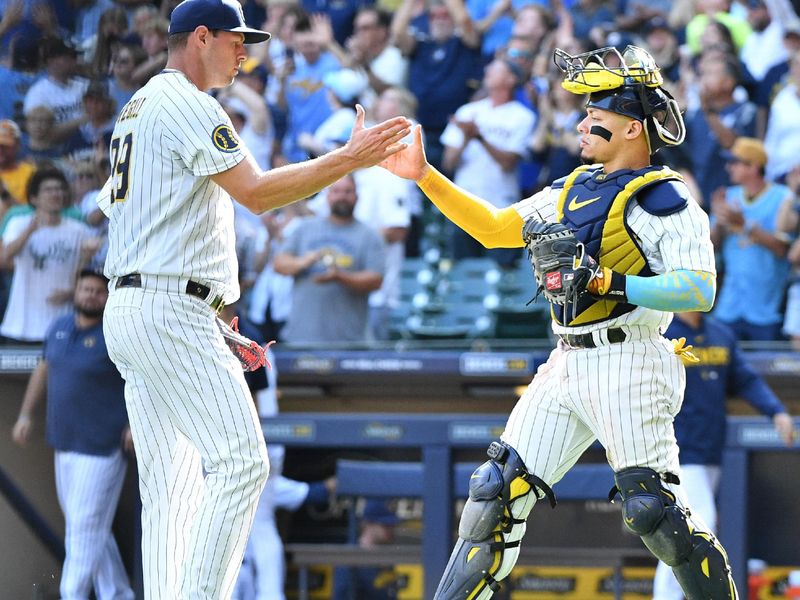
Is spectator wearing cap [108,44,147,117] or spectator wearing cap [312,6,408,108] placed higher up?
spectator wearing cap [312,6,408,108]

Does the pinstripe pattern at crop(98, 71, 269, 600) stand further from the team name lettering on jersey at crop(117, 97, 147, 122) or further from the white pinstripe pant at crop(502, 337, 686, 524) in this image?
the white pinstripe pant at crop(502, 337, 686, 524)

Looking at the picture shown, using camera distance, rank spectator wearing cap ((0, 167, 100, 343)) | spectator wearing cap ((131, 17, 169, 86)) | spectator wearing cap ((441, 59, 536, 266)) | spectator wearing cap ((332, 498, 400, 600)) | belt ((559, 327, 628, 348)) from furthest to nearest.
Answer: spectator wearing cap ((441, 59, 536, 266)) < spectator wearing cap ((131, 17, 169, 86)) < spectator wearing cap ((0, 167, 100, 343)) < spectator wearing cap ((332, 498, 400, 600)) < belt ((559, 327, 628, 348))

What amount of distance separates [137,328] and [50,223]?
372 cm

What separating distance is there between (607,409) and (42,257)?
4.21 meters

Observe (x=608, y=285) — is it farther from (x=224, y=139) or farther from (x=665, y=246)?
(x=224, y=139)

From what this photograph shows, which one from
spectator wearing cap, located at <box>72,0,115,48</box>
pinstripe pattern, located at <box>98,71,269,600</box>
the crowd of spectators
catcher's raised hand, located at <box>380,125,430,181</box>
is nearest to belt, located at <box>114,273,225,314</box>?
pinstripe pattern, located at <box>98,71,269,600</box>

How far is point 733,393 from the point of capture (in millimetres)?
6625

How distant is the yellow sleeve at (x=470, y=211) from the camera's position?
14.4 feet

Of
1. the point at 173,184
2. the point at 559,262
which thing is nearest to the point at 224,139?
the point at 173,184

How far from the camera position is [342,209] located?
26.4 ft

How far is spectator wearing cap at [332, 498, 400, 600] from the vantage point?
21.8 feet

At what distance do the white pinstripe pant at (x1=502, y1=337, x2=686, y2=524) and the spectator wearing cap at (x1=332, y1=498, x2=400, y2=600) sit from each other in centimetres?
255

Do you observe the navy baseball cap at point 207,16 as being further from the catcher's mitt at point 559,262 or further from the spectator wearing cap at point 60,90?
the spectator wearing cap at point 60,90

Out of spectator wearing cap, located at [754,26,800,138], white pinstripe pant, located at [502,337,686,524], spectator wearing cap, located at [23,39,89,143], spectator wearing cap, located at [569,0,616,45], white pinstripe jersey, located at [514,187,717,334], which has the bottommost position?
white pinstripe pant, located at [502,337,686,524]
